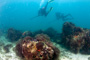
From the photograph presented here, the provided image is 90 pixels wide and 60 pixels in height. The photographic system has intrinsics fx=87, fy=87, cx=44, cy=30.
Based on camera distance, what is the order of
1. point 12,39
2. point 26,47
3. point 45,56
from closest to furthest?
point 45,56 → point 26,47 → point 12,39

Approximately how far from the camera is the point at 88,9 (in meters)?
136

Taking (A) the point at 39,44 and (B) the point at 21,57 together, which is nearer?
(A) the point at 39,44

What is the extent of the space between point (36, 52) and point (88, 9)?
497ft

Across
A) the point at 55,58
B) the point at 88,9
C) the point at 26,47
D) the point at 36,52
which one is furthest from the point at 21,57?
the point at 88,9

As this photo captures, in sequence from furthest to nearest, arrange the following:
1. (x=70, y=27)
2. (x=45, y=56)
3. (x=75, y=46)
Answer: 1. (x=70, y=27)
2. (x=75, y=46)
3. (x=45, y=56)

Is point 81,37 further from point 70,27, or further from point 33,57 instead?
point 33,57

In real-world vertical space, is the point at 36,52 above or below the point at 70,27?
below

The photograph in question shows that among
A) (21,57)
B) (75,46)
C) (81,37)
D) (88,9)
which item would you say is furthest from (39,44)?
(88,9)

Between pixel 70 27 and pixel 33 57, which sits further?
pixel 70 27

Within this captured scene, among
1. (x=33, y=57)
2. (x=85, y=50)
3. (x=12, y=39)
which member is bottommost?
(x=33, y=57)

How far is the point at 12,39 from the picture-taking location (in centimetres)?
1192

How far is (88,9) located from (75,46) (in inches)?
5799

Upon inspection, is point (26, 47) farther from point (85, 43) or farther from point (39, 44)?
point (85, 43)

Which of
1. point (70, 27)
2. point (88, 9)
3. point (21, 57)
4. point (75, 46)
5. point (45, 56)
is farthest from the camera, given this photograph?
point (88, 9)
